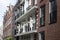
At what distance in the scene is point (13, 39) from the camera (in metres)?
53.0

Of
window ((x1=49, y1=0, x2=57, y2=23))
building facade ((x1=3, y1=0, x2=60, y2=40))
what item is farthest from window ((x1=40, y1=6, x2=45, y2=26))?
window ((x1=49, y1=0, x2=57, y2=23))

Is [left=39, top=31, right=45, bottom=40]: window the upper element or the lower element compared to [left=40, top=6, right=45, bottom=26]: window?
lower

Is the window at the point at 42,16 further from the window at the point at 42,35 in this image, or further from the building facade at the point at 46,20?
the window at the point at 42,35

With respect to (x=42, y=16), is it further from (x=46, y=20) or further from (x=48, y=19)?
(x=48, y=19)

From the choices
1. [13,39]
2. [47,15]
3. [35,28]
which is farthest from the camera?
[13,39]

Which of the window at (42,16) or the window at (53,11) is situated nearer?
the window at (53,11)

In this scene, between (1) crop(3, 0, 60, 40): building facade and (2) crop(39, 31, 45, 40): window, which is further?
(2) crop(39, 31, 45, 40): window

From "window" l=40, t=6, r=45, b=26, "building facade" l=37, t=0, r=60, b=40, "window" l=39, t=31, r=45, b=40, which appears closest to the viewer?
"building facade" l=37, t=0, r=60, b=40

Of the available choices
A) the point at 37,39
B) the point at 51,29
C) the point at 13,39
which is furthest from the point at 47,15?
the point at 13,39

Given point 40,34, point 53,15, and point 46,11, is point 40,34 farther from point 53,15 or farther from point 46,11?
point 53,15

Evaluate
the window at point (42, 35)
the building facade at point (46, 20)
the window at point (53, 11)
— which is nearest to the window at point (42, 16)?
the building facade at point (46, 20)

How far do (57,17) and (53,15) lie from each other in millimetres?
1169

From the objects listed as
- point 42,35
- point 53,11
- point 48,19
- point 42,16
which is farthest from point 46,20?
point 42,35

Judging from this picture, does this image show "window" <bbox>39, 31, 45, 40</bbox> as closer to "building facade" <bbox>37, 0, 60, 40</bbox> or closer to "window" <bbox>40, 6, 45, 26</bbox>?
"building facade" <bbox>37, 0, 60, 40</bbox>
